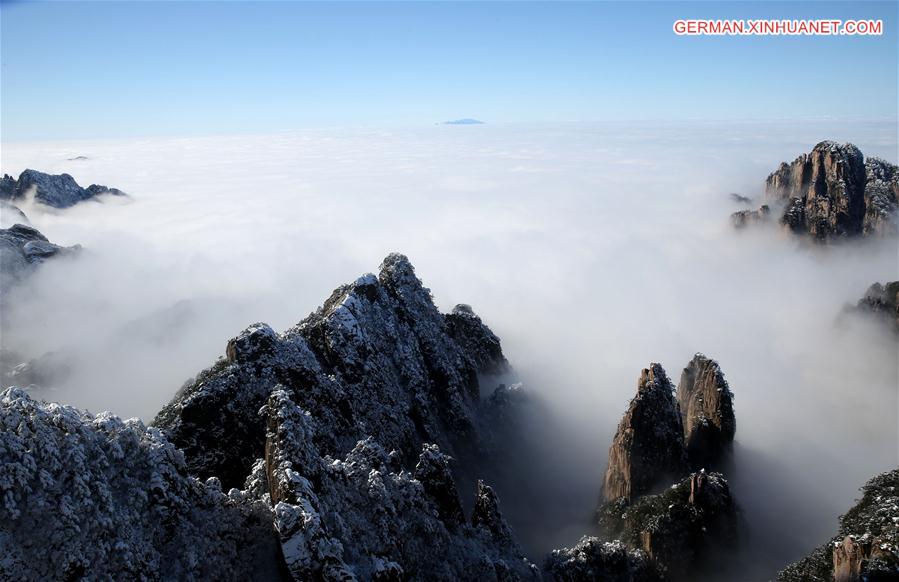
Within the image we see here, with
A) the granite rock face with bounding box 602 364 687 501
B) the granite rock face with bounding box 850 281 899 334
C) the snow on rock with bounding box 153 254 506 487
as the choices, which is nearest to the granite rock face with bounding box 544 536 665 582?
the granite rock face with bounding box 602 364 687 501

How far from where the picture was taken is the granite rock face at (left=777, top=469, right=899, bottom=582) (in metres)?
28.2

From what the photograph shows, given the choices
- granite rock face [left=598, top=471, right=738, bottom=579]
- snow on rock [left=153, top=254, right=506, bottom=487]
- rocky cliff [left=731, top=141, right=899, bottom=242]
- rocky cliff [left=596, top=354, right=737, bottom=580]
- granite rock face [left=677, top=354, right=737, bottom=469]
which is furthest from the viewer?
rocky cliff [left=731, top=141, right=899, bottom=242]

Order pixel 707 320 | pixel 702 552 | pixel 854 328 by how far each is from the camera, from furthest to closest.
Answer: pixel 707 320
pixel 854 328
pixel 702 552

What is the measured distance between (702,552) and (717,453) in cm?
1648

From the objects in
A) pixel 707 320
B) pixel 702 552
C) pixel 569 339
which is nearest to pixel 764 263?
pixel 707 320

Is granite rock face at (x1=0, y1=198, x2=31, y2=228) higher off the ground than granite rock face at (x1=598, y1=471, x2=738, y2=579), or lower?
higher

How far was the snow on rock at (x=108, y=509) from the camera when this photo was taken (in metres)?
17.0

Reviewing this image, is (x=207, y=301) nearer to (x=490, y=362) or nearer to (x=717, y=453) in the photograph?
(x=490, y=362)

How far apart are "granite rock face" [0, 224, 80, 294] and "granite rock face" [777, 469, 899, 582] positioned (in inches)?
5560

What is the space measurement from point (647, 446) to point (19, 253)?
446 feet

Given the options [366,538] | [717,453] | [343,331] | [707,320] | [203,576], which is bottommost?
[707,320]

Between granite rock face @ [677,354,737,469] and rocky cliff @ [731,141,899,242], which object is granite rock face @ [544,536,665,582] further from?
rocky cliff @ [731,141,899,242]

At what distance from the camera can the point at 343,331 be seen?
44.3 metres

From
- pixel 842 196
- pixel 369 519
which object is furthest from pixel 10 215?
pixel 842 196
